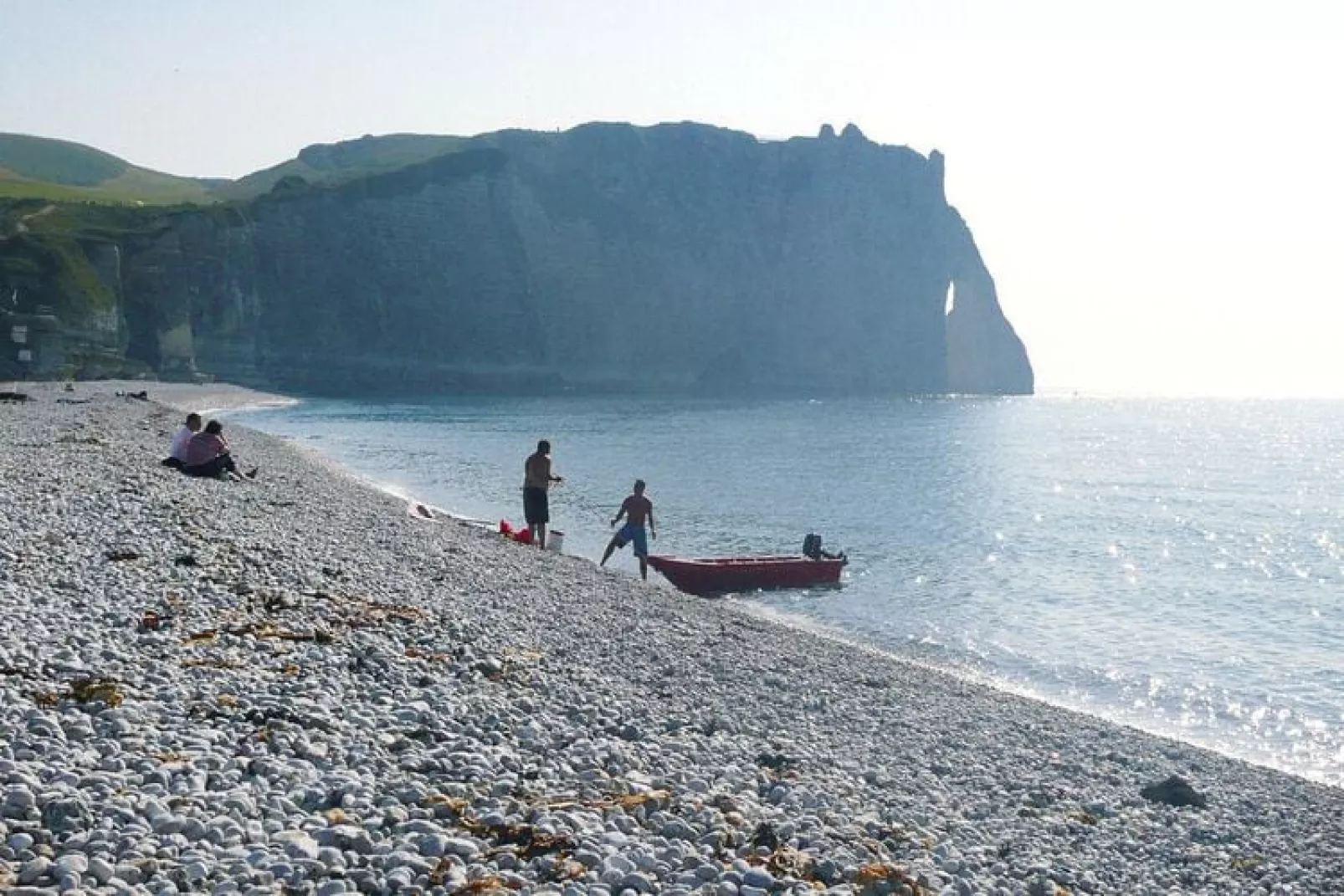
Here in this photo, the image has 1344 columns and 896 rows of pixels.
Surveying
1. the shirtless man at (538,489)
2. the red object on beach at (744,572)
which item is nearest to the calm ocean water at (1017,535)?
the red object on beach at (744,572)

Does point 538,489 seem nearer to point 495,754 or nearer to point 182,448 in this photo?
point 182,448

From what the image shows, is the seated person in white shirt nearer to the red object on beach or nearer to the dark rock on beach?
the red object on beach

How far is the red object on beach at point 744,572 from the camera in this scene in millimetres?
29875

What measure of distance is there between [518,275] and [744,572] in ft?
486

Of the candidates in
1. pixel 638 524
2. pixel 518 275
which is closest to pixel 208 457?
pixel 638 524

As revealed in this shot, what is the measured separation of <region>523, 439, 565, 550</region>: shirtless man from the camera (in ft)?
87.7

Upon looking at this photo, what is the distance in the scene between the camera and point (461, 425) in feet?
322

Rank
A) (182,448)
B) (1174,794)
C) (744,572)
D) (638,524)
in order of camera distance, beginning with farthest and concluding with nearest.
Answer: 1. (744,572)
2. (182,448)
3. (638,524)
4. (1174,794)

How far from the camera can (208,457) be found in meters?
27.8

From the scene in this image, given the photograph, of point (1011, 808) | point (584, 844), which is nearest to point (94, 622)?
point (584, 844)

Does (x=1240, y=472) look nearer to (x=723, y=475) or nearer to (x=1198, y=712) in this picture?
(x=723, y=475)

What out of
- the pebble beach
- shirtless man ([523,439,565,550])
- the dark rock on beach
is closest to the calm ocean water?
shirtless man ([523,439,565,550])

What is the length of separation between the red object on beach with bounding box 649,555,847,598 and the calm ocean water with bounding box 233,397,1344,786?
887 millimetres

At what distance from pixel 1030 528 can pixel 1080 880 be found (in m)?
42.1
